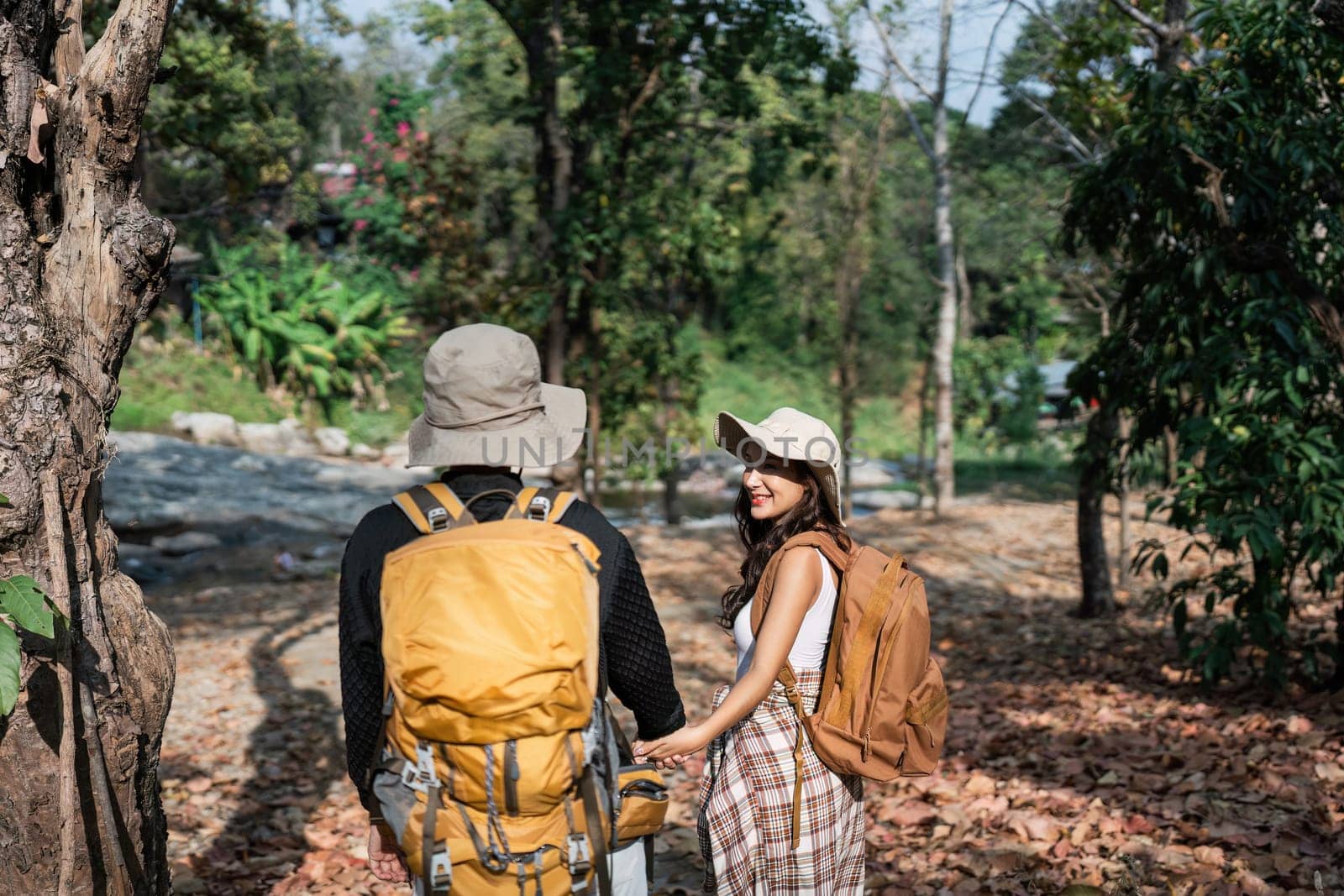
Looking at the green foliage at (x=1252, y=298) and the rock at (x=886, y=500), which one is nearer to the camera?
the green foliage at (x=1252, y=298)

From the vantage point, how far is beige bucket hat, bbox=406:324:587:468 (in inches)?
85.7

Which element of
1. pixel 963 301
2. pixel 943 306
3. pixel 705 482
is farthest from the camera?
pixel 963 301

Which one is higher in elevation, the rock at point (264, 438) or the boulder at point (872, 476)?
the rock at point (264, 438)

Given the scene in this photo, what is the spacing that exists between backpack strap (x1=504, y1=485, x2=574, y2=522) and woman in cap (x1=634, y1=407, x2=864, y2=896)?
0.70 meters

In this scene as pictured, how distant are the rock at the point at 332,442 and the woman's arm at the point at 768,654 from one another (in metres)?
20.2

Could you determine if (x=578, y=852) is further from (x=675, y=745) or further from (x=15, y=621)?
(x=15, y=621)

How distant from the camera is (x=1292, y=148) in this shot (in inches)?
204

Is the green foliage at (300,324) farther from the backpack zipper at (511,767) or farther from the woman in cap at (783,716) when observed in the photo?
the backpack zipper at (511,767)

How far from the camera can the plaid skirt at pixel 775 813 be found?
2.72 meters

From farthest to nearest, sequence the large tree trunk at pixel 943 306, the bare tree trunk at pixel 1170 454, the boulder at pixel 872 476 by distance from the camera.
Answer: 1. the boulder at pixel 872 476
2. the large tree trunk at pixel 943 306
3. the bare tree trunk at pixel 1170 454

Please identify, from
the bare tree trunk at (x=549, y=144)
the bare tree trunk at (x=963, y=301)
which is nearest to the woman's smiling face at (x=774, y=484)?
the bare tree trunk at (x=549, y=144)

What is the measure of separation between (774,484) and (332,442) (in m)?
20.5

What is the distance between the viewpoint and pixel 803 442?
273 centimetres

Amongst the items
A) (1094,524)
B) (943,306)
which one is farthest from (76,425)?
(943,306)
